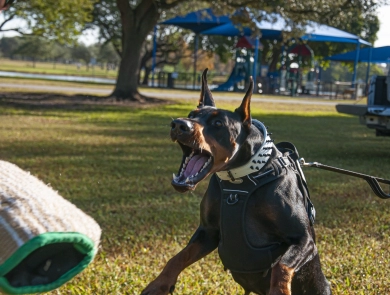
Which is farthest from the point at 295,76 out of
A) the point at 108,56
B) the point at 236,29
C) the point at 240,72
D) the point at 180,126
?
the point at 108,56

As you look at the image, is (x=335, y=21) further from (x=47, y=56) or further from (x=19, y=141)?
(x=47, y=56)

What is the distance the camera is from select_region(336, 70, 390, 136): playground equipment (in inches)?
469

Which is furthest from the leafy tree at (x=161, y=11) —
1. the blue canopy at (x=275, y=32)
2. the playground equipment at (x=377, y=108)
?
the blue canopy at (x=275, y=32)

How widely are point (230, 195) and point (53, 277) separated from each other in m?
1.32

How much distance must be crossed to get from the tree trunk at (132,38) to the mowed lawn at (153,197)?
781cm

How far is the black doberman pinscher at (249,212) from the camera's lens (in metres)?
3.18

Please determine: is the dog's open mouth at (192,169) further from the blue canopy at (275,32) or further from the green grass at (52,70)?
the green grass at (52,70)

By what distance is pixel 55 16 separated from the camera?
25.5 m

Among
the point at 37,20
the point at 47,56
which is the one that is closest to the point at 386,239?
the point at 37,20

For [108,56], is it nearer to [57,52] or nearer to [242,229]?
[57,52]

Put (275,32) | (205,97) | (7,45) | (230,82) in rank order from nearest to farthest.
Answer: (205,97) → (275,32) → (230,82) → (7,45)

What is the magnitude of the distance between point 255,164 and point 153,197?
474cm

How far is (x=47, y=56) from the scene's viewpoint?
94375mm

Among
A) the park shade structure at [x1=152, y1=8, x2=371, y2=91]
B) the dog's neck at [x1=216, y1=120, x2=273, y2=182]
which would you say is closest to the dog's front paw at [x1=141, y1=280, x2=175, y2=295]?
the dog's neck at [x1=216, y1=120, x2=273, y2=182]
